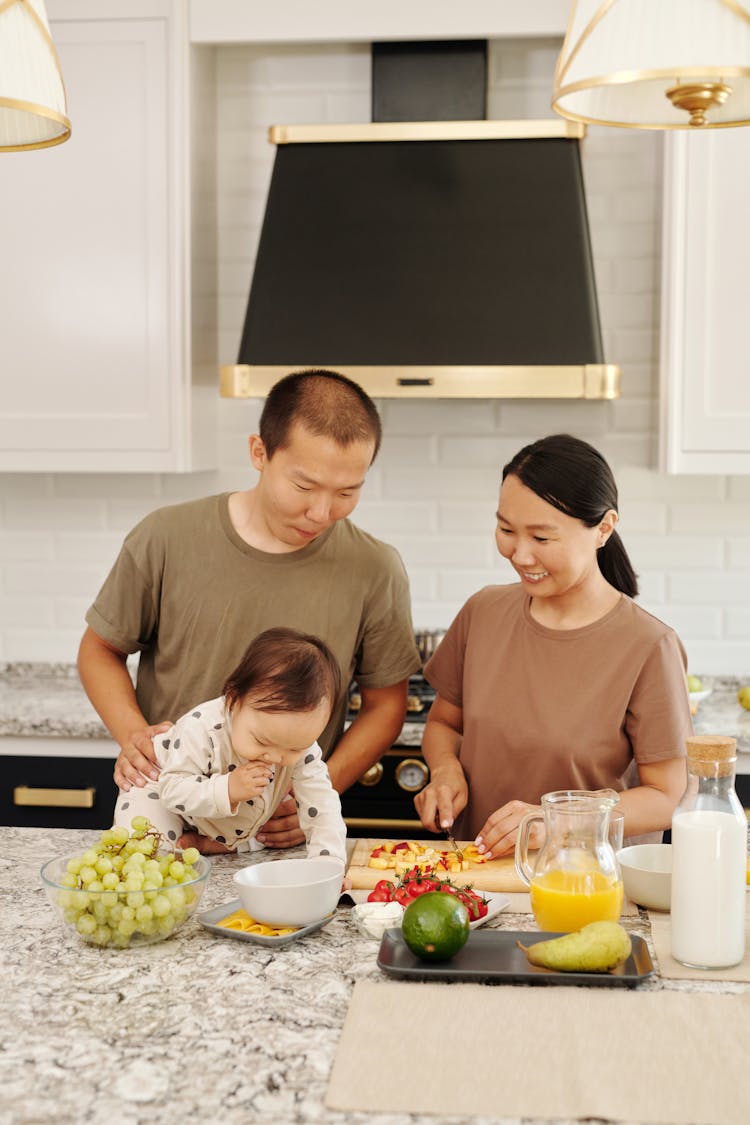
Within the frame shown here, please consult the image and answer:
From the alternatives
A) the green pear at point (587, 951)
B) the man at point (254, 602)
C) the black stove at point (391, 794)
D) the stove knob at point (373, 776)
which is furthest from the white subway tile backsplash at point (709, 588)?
the green pear at point (587, 951)

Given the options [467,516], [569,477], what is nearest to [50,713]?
[467,516]

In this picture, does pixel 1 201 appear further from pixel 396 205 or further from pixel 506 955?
pixel 506 955

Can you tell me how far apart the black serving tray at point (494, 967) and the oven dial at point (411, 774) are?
4.79 ft

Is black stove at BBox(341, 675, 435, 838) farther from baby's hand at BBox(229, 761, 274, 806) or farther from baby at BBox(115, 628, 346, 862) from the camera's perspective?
baby's hand at BBox(229, 761, 274, 806)

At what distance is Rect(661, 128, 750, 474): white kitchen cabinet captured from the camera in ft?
10.1

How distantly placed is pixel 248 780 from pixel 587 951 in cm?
53

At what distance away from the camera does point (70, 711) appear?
3.16 meters

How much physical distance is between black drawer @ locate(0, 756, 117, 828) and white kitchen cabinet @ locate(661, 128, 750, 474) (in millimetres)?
1628

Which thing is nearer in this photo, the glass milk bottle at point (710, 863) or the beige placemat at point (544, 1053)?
the beige placemat at point (544, 1053)

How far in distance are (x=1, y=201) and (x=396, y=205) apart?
40.4 inches

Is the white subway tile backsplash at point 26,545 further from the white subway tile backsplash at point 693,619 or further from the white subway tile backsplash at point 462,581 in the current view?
the white subway tile backsplash at point 693,619

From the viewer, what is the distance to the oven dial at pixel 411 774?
3.03m

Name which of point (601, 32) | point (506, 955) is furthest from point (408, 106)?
point (506, 955)

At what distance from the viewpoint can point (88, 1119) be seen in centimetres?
114
